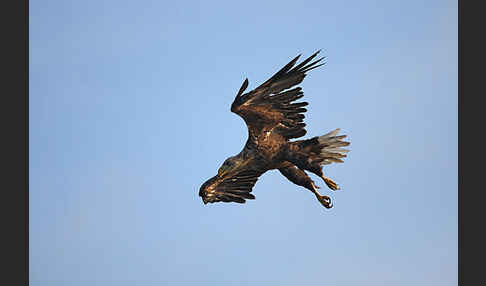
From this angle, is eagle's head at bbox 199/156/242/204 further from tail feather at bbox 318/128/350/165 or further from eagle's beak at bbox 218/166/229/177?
tail feather at bbox 318/128/350/165

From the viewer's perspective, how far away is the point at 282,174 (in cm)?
1423

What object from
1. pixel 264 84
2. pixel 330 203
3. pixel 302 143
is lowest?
pixel 330 203

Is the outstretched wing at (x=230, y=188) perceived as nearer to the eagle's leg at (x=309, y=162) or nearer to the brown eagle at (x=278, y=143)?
the brown eagle at (x=278, y=143)

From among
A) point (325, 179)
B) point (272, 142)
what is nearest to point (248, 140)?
point (272, 142)

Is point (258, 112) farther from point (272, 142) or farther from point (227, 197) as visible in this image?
point (227, 197)

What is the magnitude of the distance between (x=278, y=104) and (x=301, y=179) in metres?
1.20

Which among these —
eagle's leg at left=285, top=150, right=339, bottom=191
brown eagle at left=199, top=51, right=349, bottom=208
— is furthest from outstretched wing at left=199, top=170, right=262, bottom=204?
eagle's leg at left=285, top=150, right=339, bottom=191

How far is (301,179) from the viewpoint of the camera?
46.2ft

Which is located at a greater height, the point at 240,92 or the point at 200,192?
the point at 240,92

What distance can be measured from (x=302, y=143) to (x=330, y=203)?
1.03 m

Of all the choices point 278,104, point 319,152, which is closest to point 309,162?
point 319,152

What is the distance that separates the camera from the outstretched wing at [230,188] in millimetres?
14094

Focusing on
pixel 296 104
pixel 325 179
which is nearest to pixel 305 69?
pixel 296 104

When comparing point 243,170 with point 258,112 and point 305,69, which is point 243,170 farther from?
point 305,69
